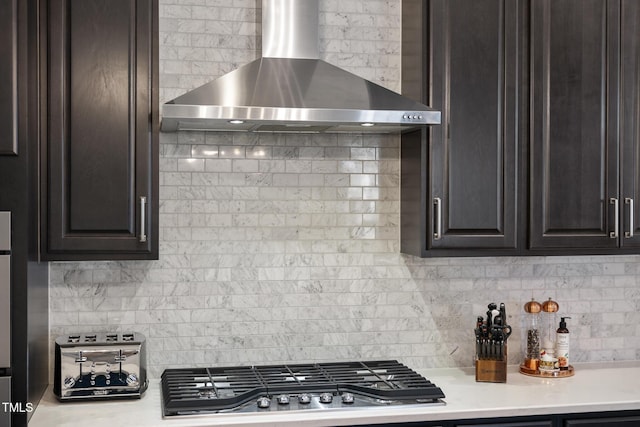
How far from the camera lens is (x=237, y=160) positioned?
344 cm

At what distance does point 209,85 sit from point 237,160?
512 mm

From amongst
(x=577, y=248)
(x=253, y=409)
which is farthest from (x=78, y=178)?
(x=577, y=248)

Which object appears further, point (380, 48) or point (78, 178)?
point (380, 48)

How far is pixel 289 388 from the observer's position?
3.06m

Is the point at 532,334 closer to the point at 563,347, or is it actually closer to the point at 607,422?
the point at 563,347

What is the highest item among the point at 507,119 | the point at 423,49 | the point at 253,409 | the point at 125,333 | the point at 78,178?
the point at 423,49

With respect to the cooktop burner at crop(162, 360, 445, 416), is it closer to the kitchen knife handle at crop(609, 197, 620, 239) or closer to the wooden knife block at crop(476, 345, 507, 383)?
the wooden knife block at crop(476, 345, 507, 383)

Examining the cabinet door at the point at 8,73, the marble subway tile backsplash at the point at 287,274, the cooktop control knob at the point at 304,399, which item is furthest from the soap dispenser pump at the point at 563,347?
the cabinet door at the point at 8,73

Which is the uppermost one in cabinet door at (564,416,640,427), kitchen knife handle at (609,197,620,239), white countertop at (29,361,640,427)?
kitchen knife handle at (609,197,620,239)

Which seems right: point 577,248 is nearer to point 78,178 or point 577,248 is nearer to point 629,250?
point 629,250

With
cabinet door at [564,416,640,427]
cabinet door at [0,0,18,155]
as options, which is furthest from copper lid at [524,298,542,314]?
cabinet door at [0,0,18,155]

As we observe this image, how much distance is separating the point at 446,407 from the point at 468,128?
3.75 ft

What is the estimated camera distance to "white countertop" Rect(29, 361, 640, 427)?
9.23ft

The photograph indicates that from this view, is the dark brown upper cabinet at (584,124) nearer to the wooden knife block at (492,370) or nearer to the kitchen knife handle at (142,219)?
the wooden knife block at (492,370)
